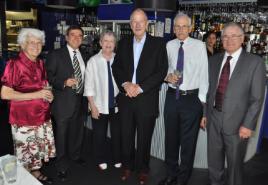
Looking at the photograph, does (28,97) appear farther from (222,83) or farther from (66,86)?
(222,83)

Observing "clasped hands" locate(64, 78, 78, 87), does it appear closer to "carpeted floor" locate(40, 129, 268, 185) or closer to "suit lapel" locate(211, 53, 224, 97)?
"carpeted floor" locate(40, 129, 268, 185)

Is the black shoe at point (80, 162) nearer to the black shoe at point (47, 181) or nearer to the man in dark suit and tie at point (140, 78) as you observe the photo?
the black shoe at point (47, 181)

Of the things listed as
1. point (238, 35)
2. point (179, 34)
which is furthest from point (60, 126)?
point (238, 35)

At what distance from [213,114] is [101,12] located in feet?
16.6

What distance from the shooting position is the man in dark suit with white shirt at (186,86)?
276cm

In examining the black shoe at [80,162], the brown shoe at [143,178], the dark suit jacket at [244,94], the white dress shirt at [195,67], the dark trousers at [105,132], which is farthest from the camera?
the black shoe at [80,162]

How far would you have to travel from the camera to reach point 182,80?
2.79 m

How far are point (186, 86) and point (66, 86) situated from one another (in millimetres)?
1279

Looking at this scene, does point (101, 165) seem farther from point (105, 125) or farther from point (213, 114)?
point (213, 114)

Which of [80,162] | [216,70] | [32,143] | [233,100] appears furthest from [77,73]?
[233,100]

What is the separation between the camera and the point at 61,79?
3.01 metres

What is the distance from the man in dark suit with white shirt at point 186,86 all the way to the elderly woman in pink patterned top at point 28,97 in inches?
48.4

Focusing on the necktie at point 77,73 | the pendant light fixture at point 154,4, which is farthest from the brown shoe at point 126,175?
the pendant light fixture at point 154,4

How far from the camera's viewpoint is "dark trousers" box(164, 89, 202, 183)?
2785 mm
